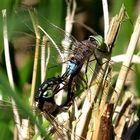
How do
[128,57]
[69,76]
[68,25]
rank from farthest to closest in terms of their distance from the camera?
[68,25] < [69,76] < [128,57]

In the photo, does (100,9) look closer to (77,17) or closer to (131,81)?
(77,17)

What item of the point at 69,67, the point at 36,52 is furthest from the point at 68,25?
the point at 69,67

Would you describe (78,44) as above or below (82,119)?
above

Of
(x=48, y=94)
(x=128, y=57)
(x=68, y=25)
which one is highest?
(x=68, y=25)

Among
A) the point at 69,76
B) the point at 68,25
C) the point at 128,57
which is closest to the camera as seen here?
the point at 128,57

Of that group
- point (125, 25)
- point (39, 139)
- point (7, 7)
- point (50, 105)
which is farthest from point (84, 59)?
point (7, 7)

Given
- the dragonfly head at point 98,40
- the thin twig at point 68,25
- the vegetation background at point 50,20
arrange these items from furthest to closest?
1. the vegetation background at point 50,20
2. the thin twig at point 68,25
3. the dragonfly head at point 98,40

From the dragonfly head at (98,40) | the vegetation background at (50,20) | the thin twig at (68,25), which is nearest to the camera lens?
the dragonfly head at (98,40)

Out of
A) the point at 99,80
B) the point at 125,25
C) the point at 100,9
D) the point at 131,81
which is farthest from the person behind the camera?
the point at 100,9

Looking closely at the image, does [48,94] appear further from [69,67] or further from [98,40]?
[98,40]

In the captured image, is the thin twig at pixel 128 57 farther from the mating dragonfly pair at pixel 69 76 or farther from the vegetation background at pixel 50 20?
the vegetation background at pixel 50 20

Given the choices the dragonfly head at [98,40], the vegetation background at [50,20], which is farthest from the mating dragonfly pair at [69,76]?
the vegetation background at [50,20]
